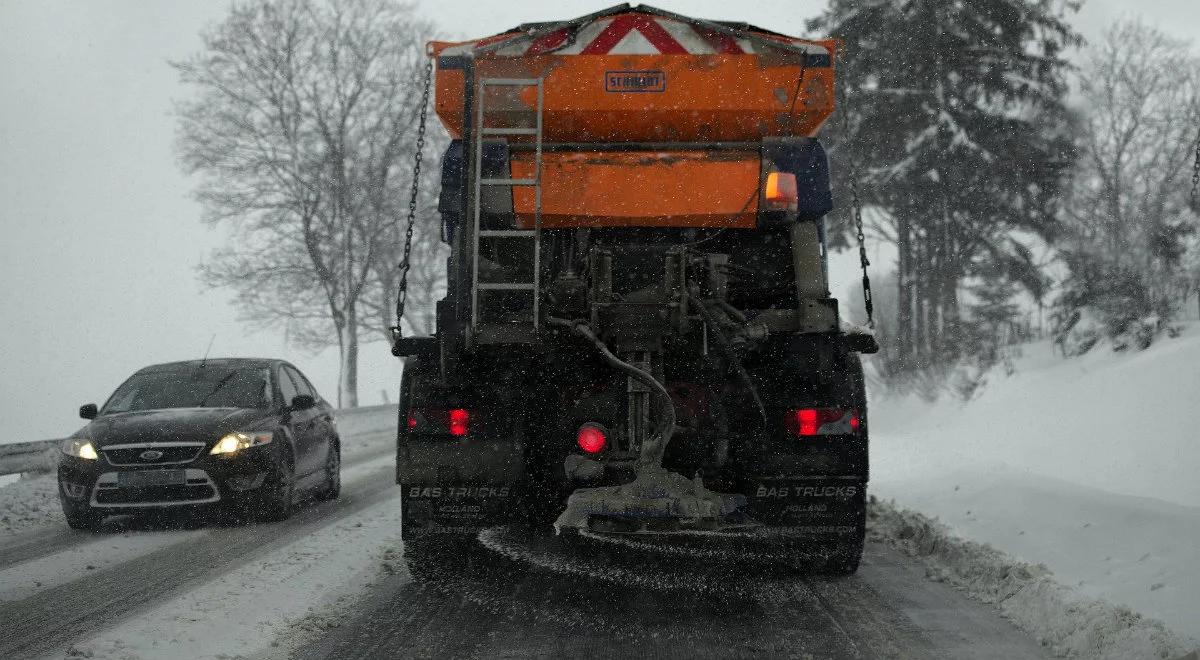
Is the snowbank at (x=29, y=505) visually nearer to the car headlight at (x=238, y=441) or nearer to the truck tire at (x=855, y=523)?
the car headlight at (x=238, y=441)

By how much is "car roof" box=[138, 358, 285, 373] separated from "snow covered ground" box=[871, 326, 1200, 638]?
6.11 m

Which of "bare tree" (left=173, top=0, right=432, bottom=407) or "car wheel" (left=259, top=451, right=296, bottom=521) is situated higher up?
"bare tree" (left=173, top=0, right=432, bottom=407)

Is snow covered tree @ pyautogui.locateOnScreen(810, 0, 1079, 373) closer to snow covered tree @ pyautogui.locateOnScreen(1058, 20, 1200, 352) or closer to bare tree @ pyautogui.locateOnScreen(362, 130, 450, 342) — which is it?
snow covered tree @ pyautogui.locateOnScreen(1058, 20, 1200, 352)

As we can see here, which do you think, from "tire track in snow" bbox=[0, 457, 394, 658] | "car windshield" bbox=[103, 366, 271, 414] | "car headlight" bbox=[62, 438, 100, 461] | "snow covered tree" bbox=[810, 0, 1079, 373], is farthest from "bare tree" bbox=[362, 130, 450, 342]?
"tire track in snow" bbox=[0, 457, 394, 658]

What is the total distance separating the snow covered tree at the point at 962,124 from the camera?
22.7 m

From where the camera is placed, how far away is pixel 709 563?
24.6ft

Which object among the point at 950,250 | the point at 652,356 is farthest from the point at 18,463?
the point at 950,250

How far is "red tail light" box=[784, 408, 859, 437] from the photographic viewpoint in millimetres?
6262

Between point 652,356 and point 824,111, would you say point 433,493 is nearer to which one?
point 652,356

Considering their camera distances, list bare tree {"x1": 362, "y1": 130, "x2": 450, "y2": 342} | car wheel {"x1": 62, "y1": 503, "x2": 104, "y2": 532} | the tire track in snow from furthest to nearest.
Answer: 1. bare tree {"x1": 362, "y1": 130, "x2": 450, "y2": 342}
2. car wheel {"x1": 62, "y1": 503, "x2": 104, "y2": 532}
3. the tire track in snow

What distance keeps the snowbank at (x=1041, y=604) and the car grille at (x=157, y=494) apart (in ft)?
17.7

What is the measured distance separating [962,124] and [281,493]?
1727 cm

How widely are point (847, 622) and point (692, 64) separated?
10.5 ft

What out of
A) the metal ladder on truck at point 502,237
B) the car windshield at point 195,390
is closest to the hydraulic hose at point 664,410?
the metal ladder on truck at point 502,237
